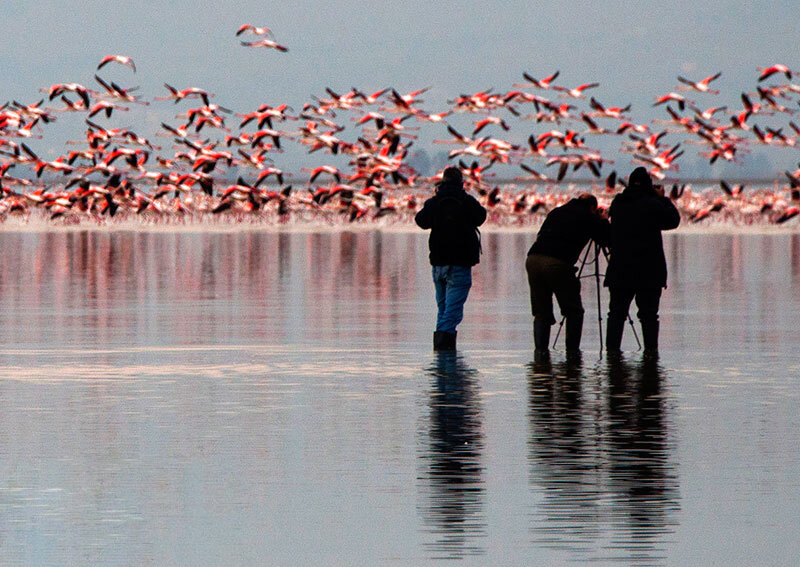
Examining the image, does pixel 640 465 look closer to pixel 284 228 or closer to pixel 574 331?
pixel 574 331

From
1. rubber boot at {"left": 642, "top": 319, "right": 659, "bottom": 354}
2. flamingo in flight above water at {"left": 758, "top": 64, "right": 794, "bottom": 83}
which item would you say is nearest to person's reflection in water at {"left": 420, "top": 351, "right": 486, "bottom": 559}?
rubber boot at {"left": 642, "top": 319, "right": 659, "bottom": 354}

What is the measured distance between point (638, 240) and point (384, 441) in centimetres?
608

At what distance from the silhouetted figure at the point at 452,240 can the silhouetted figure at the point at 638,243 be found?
4.20 ft

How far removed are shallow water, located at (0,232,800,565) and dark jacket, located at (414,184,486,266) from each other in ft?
3.05

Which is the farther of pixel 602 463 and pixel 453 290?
pixel 453 290

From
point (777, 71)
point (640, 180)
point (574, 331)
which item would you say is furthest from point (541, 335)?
point (777, 71)

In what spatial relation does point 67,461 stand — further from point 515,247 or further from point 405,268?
point 515,247

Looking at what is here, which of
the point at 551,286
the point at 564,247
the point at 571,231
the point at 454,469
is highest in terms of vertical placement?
the point at 571,231

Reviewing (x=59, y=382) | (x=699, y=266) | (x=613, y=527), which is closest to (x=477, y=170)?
(x=699, y=266)

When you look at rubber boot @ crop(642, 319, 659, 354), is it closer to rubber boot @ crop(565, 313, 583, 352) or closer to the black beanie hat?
rubber boot @ crop(565, 313, 583, 352)

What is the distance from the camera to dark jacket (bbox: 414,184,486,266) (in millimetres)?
17031

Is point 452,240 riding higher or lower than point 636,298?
higher

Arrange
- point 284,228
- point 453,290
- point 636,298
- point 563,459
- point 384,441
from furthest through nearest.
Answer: point 284,228, point 453,290, point 636,298, point 384,441, point 563,459

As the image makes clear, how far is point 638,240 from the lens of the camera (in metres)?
16.5
